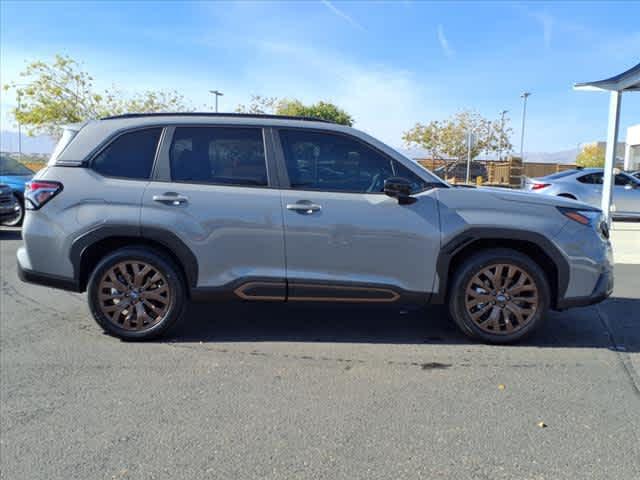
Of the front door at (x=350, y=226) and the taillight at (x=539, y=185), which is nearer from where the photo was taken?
the front door at (x=350, y=226)

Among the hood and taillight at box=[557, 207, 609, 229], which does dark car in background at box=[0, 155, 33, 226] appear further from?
taillight at box=[557, 207, 609, 229]

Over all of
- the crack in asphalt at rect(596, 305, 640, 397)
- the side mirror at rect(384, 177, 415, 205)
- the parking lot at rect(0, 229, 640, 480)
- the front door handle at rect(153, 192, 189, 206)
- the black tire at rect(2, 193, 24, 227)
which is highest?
the side mirror at rect(384, 177, 415, 205)

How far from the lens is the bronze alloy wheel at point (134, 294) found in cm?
430

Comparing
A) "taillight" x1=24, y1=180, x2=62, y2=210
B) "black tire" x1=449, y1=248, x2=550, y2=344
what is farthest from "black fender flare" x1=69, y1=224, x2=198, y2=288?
"black tire" x1=449, y1=248, x2=550, y2=344

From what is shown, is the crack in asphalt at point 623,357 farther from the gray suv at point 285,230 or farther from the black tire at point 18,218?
the black tire at point 18,218

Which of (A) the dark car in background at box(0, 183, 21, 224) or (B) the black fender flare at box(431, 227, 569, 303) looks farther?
(A) the dark car in background at box(0, 183, 21, 224)

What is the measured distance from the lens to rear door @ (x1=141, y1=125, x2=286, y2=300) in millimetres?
4191

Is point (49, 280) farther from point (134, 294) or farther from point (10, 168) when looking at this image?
point (10, 168)

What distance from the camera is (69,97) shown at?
28594 mm

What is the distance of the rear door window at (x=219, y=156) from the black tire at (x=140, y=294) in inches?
28.4

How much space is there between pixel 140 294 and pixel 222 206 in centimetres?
104

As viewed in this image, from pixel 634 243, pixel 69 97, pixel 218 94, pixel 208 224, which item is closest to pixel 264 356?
pixel 208 224

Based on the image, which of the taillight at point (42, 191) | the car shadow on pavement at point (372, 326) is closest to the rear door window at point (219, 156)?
the taillight at point (42, 191)

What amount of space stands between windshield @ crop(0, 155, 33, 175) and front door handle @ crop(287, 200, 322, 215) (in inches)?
413
